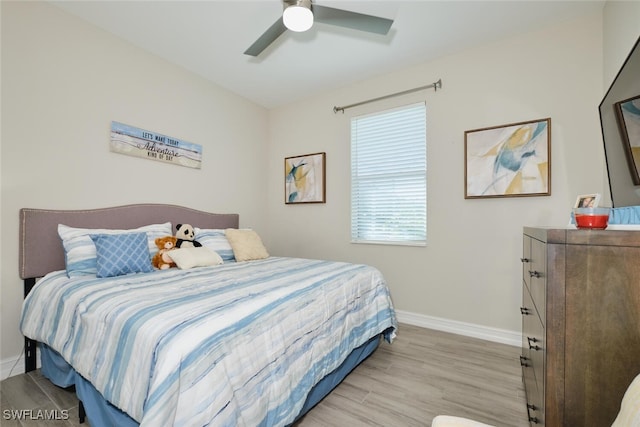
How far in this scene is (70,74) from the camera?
2264 mm

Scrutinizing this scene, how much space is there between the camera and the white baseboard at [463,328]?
2.50 meters

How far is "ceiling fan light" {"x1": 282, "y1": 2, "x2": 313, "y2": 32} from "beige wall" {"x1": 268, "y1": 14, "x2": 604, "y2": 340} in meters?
1.61

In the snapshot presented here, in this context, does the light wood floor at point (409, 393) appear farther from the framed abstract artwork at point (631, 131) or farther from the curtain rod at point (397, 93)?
the curtain rod at point (397, 93)

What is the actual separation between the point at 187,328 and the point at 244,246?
1.80m

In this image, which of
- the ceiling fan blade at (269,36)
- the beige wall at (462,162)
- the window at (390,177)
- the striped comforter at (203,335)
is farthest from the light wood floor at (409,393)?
the ceiling fan blade at (269,36)

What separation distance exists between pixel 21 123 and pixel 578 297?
330 cm

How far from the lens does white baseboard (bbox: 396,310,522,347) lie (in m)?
2.50

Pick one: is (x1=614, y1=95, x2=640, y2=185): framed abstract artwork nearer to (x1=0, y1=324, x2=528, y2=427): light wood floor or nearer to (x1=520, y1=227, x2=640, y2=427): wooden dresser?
(x1=520, y1=227, x2=640, y2=427): wooden dresser

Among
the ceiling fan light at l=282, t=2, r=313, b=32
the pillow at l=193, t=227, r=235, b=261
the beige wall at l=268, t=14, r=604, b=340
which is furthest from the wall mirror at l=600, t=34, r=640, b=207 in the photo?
the pillow at l=193, t=227, r=235, b=261

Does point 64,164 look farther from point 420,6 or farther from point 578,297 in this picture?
point 578,297

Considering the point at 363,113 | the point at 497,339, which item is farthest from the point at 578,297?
the point at 363,113

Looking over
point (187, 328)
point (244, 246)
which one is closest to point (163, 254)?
point (244, 246)

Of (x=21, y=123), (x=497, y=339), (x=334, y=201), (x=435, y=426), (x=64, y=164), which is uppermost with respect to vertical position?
(x=21, y=123)

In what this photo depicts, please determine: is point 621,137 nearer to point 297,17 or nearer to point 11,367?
point 297,17
